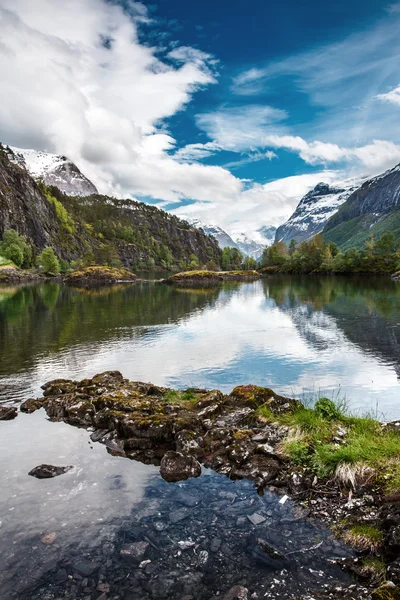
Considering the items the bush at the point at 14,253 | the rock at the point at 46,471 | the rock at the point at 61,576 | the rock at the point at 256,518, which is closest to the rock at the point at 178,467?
the rock at the point at 256,518

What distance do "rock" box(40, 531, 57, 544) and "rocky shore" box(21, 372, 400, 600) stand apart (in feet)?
15.7

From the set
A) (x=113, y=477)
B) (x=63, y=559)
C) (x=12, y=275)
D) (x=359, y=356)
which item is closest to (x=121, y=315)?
(x=359, y=356)

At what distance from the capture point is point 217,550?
35.4 ft

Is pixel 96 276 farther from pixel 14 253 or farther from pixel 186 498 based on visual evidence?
pixel 186 498

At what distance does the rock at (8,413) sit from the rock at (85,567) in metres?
14.0

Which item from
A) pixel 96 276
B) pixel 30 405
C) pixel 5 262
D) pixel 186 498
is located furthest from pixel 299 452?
pixel 5 262

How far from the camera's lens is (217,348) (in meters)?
42.7

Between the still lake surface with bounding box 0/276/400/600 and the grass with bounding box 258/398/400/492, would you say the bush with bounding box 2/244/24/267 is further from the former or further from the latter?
the grass with bounding box 258/398/400/492

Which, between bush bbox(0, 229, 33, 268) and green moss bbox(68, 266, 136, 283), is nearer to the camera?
green moss bbox(68, 266, 136, 283)

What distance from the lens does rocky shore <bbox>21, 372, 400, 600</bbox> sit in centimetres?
1045

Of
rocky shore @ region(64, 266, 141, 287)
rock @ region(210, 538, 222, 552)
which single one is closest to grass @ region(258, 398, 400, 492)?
rock @ region(210, 538, 222, 552)

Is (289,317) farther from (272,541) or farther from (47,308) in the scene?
(272,541)

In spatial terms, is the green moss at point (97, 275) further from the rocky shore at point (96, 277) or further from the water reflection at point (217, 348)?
the water reflection at point (217, 348)

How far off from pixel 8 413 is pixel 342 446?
1867 cm
